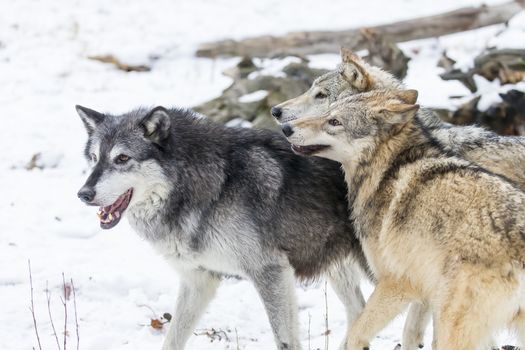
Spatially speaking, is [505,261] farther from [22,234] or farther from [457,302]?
[22,234]

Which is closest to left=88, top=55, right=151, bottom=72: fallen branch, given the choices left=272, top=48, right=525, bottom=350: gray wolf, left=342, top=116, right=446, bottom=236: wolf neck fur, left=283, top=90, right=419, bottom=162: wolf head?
left=272, top=48, right=525, bottom=350: gray wolf

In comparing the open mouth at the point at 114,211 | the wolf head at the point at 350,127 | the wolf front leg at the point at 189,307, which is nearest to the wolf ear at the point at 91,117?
the open mouth at the point at 114,211

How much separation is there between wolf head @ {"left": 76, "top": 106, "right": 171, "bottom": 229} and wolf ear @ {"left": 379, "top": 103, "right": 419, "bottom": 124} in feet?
5.07

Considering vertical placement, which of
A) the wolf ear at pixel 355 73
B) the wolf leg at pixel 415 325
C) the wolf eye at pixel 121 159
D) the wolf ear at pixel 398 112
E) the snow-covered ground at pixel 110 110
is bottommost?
the snow-covered ground at pixel 110 110

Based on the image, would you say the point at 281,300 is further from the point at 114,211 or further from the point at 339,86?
the point at 339,86

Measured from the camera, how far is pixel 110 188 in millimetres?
5086

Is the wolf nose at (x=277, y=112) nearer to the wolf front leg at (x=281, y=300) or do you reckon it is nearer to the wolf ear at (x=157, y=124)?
the wolf ear at (x=157, y=124)

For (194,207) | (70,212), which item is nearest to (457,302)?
(194,207)

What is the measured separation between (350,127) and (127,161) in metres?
1.59

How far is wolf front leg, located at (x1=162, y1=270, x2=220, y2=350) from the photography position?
567 cm

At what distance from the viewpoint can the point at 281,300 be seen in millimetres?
5332

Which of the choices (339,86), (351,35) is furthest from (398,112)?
(351,35)

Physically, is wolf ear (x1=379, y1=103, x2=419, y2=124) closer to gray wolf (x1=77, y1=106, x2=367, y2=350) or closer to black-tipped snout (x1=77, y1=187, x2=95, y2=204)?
gray wolf (x1=77, y1=106, x2=367, y2=350)

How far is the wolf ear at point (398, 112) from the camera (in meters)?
5.12
